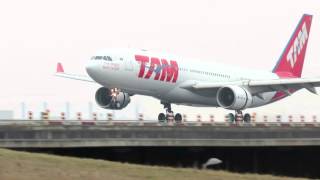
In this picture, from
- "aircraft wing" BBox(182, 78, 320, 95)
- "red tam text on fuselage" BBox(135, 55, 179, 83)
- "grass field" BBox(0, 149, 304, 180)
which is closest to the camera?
"grass field" BBox(0, 149, 304, 180)

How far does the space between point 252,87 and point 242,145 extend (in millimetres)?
23404

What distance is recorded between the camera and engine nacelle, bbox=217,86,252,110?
60688 mm

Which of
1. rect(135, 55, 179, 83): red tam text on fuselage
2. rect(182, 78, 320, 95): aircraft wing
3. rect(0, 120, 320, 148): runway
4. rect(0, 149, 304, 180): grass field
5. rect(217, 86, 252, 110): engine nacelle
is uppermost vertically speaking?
rect(135, 55, 179, 83): red tam text on fuselage

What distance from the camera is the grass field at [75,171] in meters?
26.5

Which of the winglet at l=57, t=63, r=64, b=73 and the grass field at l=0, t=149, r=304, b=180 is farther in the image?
the winglet at l=57, t=63, r=64, b=73

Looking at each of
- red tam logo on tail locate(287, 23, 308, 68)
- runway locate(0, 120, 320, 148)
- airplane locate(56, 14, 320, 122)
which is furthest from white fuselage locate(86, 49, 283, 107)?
runway locate(0, 120, 320, 148)

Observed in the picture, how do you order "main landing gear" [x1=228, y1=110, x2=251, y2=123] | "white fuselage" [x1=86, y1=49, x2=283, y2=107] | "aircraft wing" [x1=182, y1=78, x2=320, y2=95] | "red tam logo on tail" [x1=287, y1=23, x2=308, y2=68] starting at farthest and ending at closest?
"red tam logo on tail" [x1=287, y1=23, x2=308, y2=68], "aircraft wing" [x1=182, y1=78, x2=320, y2=95], "main landing gear" [x1=228, y1=110, x2=251, y2=123], "white fuselage" [x1=86, y1=49, x2=283, y2=107]

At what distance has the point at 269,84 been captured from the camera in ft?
210

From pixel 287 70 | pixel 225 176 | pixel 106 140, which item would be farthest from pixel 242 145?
pixel 287 70

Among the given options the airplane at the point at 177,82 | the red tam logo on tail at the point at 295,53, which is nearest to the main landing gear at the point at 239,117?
the airplane at the point at 177,82

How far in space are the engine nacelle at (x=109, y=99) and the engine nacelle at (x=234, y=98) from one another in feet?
23.3

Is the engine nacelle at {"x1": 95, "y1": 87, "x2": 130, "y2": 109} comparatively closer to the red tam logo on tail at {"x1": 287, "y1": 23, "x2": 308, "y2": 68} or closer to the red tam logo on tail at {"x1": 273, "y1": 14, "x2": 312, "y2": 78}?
the red tam logo on tail at {"x1": 273, "y1": 14, "x2": 312, "y2": 78}

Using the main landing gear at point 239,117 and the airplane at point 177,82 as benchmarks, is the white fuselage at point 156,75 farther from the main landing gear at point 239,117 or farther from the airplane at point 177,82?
the main landing gear at point 239,117

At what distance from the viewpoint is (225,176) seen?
3041cm
